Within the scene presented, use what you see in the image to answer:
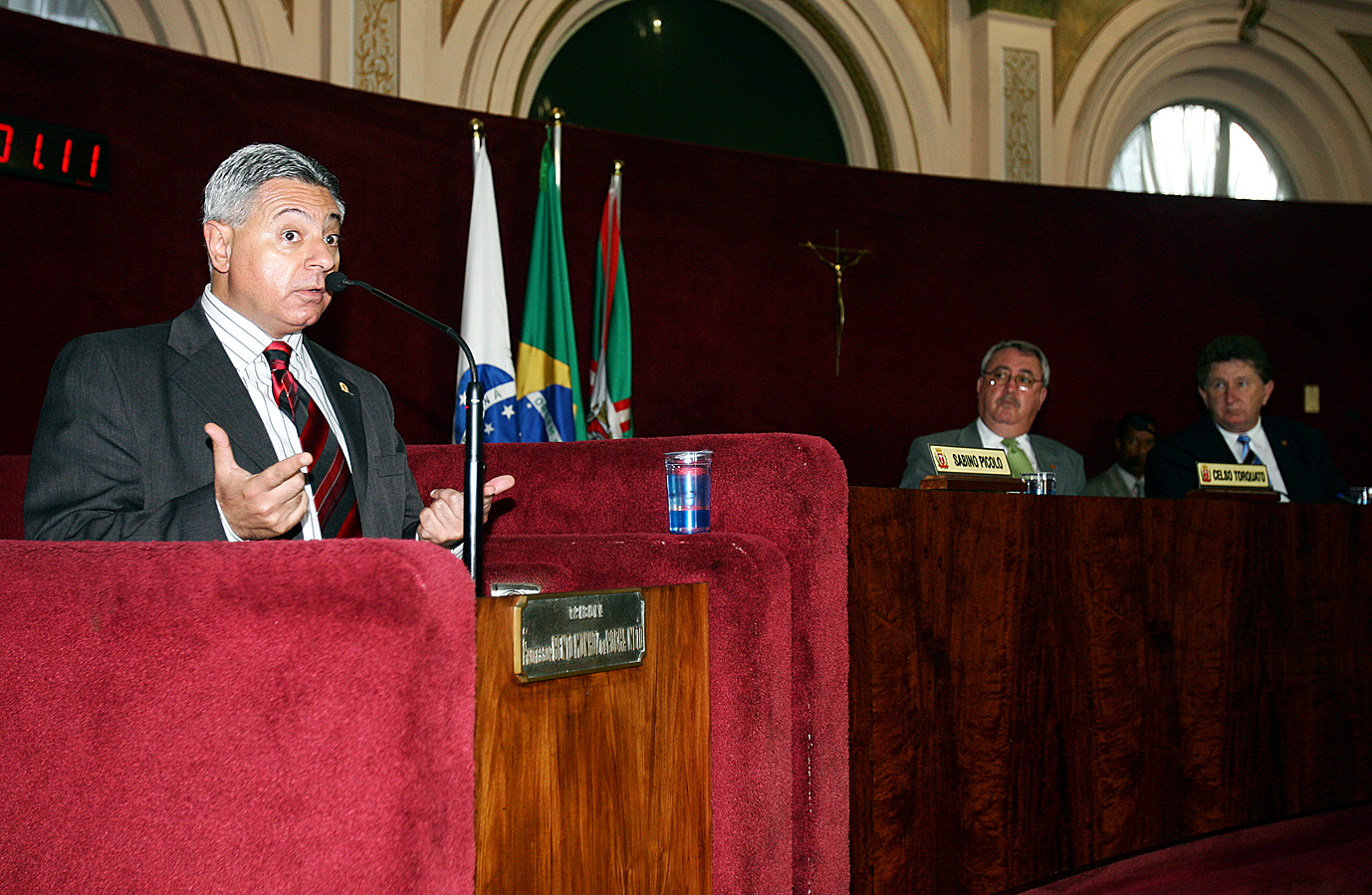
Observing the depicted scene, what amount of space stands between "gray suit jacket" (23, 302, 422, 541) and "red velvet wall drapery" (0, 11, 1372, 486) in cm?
192

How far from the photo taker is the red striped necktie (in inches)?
63.0

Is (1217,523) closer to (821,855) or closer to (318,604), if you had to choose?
(821,855)

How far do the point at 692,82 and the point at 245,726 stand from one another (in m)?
5.01

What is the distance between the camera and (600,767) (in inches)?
48.1

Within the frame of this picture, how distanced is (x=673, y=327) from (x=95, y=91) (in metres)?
2.19

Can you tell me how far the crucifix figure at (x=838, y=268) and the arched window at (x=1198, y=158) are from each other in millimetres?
2387

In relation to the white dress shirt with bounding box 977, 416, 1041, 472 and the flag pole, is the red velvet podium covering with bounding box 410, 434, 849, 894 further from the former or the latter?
the flag pole

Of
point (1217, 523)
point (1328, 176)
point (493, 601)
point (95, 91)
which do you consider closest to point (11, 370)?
point (95, 91)

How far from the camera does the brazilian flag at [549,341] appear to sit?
3904 mm

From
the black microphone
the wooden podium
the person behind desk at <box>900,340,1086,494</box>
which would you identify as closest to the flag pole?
the person behind desk at <box>900,340,1086,494</box>

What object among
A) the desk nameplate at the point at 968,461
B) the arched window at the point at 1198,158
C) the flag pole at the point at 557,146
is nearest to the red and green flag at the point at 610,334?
the flag pole at the point at 557,146

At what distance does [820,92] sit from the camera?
19.1ft

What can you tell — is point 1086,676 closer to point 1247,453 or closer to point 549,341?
point 1247,453

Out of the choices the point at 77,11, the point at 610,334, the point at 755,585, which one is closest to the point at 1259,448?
the point at 610,334
